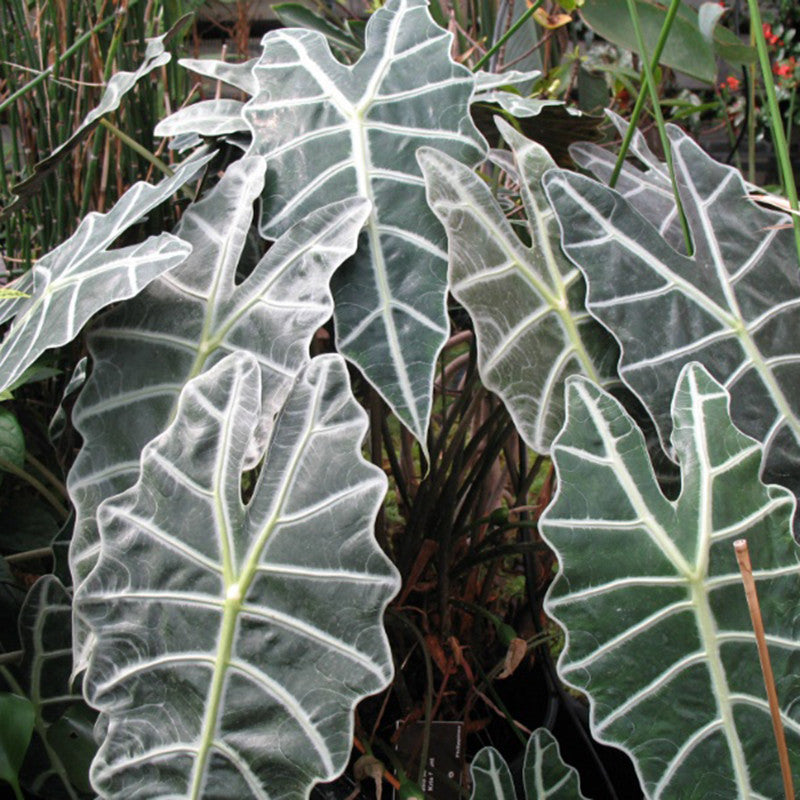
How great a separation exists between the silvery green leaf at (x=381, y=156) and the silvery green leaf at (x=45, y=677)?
0.39 m

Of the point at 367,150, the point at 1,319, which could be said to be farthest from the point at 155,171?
the point at 367,150

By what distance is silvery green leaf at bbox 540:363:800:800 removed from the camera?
0.52 m

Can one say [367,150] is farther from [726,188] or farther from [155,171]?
[155,171]

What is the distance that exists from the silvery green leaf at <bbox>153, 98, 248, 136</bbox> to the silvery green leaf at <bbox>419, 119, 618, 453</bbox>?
23 cm

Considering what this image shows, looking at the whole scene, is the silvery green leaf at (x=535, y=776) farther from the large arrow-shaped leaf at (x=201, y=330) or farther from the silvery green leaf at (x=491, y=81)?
the silvery green leaf at (x=491, y=81)

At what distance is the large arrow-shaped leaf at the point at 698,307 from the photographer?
0.64 meters

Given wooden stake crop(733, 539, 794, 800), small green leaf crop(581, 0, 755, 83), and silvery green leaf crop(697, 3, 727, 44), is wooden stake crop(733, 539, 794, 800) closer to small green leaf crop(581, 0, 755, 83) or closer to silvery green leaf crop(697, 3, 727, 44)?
silvery green leaf crop(697, 3, 727, 44)

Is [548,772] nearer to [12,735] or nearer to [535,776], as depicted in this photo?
Answer: [535,776]

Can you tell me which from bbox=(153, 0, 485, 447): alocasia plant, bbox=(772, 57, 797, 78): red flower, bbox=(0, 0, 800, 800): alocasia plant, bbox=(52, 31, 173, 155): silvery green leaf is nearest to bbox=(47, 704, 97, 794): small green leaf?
bbox=(0, 0, 800, 800): alocasia plant

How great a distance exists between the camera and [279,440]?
0.56 m

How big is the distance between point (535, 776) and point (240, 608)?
36 centimetres

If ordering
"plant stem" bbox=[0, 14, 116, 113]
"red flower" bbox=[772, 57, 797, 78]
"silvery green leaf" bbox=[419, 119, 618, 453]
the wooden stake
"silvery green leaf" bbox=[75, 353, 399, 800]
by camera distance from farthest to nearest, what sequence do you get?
"red flower" bbox=[772, 57, 797, 78], "plant stem" bbox=[0, 14, 116, 113], "silvery green leaf" bbox=[419, 119, 618, 453], "silvery green leaf" bbox=[75, 353, 399, 800], the wooden stake

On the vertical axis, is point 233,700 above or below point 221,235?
below

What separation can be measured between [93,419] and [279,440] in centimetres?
18
